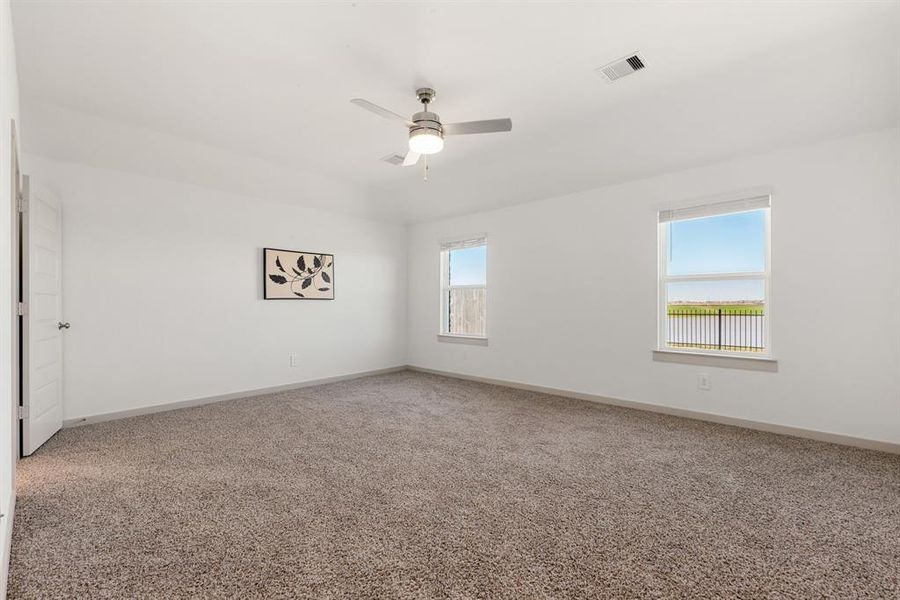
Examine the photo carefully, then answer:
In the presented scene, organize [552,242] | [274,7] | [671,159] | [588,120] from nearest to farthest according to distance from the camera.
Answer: [274,7]
[588,120]
[671,159]
[552,242]

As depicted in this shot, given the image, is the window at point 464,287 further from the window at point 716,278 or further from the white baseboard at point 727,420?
the window at point 716,278

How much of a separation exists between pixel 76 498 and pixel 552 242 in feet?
15.1

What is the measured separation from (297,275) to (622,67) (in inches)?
164

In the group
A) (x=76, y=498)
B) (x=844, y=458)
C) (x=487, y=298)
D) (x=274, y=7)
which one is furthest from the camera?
(x=487, y=298)

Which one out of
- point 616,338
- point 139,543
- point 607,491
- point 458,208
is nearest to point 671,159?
point 616,338

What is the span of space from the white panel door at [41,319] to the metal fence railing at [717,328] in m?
5.39

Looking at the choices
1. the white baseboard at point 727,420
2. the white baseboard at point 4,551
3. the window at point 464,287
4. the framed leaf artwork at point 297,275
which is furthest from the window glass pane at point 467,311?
the white baseboard at point 4,551

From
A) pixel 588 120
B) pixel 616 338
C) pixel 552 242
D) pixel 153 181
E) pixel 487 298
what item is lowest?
pixel 616 338

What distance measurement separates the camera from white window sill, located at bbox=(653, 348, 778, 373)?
3.57 metres

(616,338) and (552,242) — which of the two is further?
(552,242)

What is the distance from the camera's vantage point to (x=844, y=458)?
294 centimetres

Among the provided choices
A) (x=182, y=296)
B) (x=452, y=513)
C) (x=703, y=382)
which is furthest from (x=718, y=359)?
(x=182, y=296)

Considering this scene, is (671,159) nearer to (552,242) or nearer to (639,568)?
(552,242)

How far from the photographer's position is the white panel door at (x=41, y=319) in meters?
3.04
